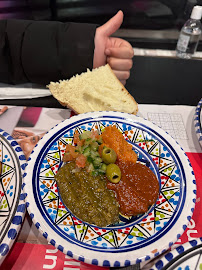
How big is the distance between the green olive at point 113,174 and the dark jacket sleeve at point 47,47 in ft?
3.45

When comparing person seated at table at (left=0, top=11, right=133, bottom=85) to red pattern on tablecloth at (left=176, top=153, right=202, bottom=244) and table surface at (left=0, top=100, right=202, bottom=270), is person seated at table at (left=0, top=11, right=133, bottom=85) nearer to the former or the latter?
table surface at (left=0, top=100, right=202, bottom=270)

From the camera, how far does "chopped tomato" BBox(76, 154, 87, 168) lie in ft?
3.87

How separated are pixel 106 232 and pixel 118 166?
35cm

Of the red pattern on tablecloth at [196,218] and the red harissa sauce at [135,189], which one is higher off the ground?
the red harissa sauce at [135,189]

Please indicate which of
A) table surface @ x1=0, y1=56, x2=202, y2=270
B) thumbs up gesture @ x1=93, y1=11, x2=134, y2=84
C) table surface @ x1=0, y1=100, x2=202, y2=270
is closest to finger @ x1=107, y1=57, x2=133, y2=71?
thumbs up gesture @ x1=93, y1=11, x2=134, y2=84

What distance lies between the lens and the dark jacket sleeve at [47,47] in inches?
74.2

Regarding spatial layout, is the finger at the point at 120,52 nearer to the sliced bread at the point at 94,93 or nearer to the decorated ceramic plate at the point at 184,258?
the sliced bread at the point at 94,93

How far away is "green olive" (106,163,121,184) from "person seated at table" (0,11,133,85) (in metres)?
0.99

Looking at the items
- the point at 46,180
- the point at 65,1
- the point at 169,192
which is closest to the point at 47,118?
the point at 46,180

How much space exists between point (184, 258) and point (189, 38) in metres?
2.75

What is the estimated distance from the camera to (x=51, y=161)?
123cm

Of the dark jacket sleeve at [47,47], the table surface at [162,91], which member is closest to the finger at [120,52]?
the dark jacket sleeve at [47,47]

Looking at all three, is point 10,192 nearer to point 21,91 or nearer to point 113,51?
point 21,91

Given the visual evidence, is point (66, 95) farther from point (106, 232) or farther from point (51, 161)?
point (106, 232)
